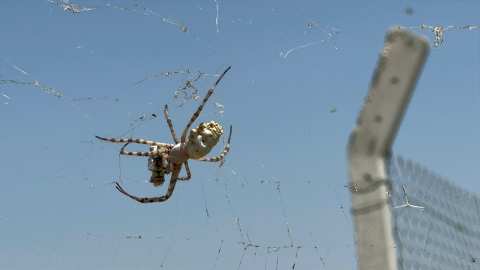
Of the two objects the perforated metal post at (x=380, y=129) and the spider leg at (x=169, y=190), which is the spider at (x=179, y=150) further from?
the perforated metal post at (x=380, y=129)

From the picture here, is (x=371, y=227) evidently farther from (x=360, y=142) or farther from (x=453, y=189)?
(x=453, y=189)

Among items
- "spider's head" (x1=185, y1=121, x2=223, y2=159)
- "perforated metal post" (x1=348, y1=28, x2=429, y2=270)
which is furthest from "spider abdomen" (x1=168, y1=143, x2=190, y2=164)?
"perforated metal post" (x1=348, y1=28, x2=429, y2=270)

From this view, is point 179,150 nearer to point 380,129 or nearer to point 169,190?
point 169,190

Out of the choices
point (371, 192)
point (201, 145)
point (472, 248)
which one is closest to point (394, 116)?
point (371, 192)

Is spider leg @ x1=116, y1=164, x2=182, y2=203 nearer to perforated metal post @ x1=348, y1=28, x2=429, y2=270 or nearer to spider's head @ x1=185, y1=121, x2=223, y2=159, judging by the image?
spider's head @ x1=185, y1=121, x2=223, y2=159

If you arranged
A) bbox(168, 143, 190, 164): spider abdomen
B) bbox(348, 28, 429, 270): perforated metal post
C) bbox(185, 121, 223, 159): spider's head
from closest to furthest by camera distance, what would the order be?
1. bbox(348, 28, 429, 270): perforated metal post
2. bbox(185, 121, 223, 159): spider's head
3. bbox(168, 143, 190, 164): spider abdomen

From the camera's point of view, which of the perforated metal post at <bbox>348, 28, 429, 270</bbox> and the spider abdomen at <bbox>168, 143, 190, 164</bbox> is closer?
the perforated metal post at <bbox>348, 28, 429, 270</bbox>

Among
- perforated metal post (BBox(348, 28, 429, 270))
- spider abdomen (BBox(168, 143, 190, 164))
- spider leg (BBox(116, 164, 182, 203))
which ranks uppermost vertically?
perforated metal post (BBox(348, 28, 429, 270))

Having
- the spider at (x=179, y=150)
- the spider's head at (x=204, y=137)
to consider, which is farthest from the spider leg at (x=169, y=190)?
the spider's head at (x=204, y=137)
